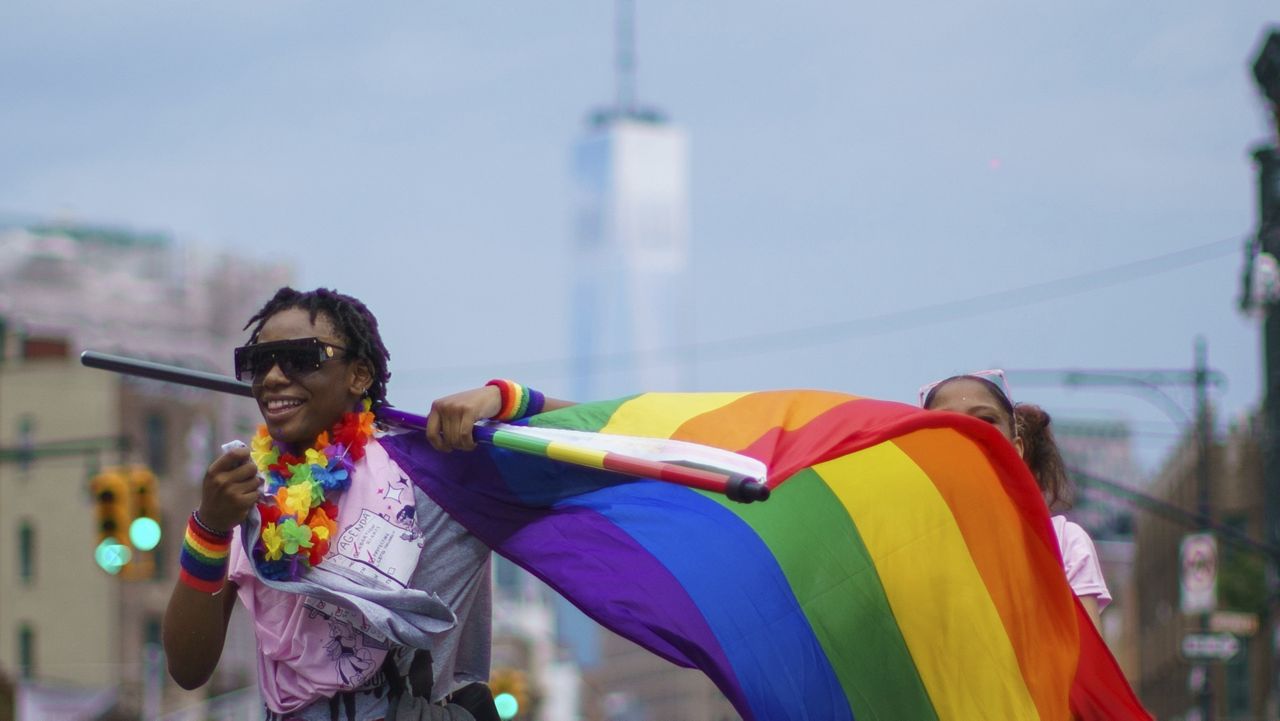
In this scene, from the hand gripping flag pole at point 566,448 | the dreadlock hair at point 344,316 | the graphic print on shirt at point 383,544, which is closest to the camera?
the hand gripping flag pole at point 566,448

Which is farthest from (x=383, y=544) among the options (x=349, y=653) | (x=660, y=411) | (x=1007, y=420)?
(x=1007, y=420)

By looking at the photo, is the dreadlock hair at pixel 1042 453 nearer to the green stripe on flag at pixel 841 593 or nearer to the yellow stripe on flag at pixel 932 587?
the yellow stripe on flag at pixel 932 587

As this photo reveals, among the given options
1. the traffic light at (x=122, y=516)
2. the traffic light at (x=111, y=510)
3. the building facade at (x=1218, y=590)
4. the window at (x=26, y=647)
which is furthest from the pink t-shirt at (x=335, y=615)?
the window at (x=26, y=647)

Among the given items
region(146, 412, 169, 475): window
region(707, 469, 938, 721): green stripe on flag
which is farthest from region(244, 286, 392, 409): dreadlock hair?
region(146, 412, 169, 475): window

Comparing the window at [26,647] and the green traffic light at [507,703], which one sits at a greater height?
the green traffic light at [507,703]

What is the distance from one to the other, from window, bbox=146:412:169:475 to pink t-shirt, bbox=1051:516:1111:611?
52.6m

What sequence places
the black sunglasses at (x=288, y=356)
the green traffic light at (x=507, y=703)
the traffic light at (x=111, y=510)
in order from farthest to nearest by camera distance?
the traffic light at (x=111, y=510)
the green traffic light at (x=507, y=703)
the black sunglasses at (x=288, y=356)

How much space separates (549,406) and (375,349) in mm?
462

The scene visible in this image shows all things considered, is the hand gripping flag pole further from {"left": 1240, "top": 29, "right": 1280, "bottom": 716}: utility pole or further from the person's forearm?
{"left": 1240, "top": 29, "right": 1280, "bottom": 716}: utility pole

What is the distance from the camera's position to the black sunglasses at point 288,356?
4281 millimetres

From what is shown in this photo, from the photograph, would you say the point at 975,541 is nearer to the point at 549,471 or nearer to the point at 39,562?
the point at 549,471

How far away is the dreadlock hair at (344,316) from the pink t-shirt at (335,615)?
0.33 metres

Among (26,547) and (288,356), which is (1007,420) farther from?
(26,547)

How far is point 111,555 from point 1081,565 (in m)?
16.0
